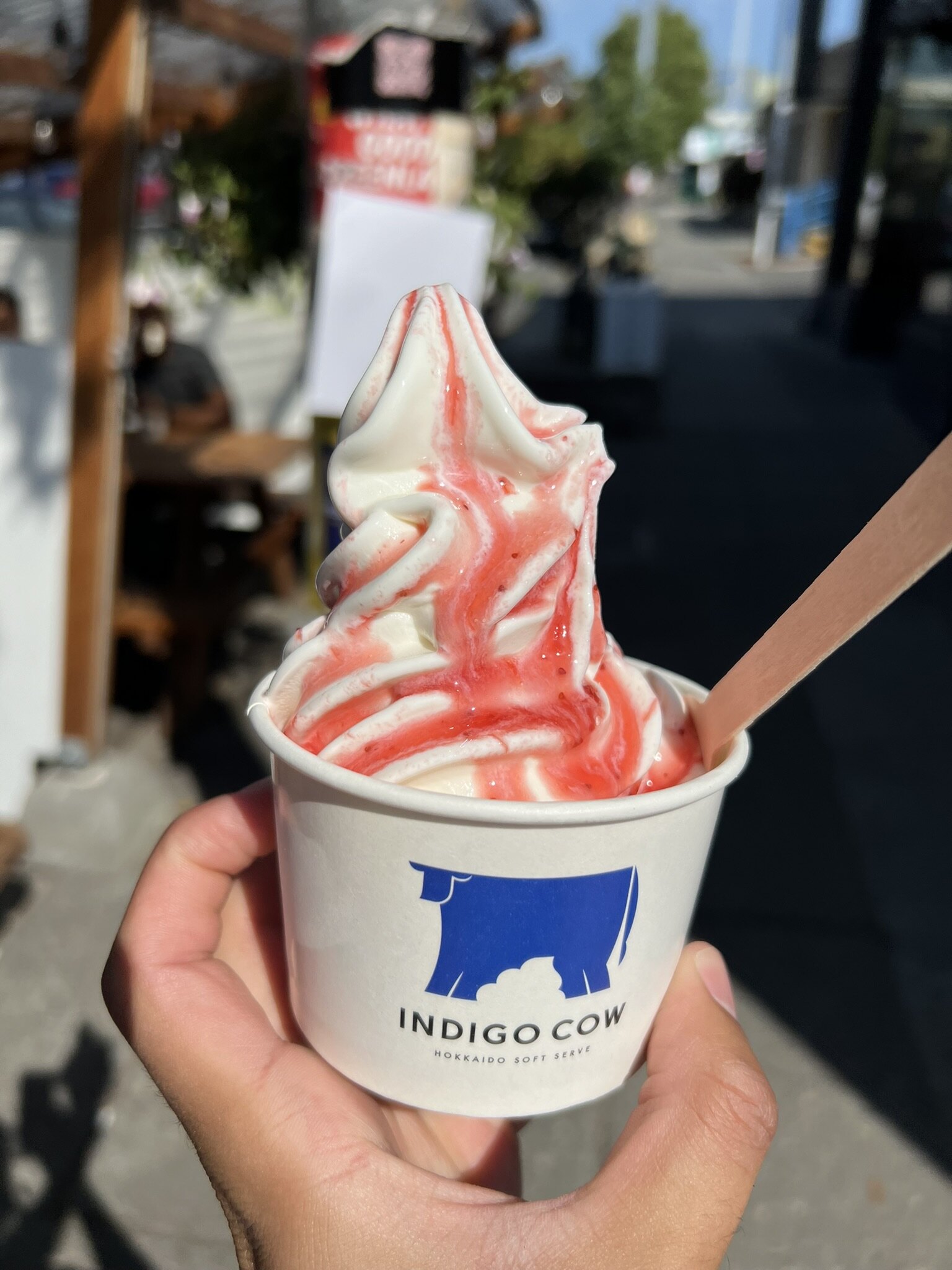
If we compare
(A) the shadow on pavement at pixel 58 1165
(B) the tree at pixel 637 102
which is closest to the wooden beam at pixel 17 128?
(A) the shadow on pavement at pixel 58 1165

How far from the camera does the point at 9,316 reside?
481 cm

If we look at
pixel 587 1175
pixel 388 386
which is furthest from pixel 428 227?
pixel 587 1175

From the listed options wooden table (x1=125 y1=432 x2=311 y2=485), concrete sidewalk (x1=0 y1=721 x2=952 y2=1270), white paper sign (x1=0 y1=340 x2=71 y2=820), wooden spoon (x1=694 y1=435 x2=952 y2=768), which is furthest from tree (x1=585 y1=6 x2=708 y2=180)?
wooden spoon (x1=694 y1=435 x2=952 y2=768)

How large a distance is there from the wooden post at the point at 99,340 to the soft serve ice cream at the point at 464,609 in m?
2.53

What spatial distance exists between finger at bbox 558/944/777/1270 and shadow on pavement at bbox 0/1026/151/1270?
1.95 meters

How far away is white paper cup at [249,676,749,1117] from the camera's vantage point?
117 cm

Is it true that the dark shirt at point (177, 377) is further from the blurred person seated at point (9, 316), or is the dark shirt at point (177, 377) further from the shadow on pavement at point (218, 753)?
the shadow on pavement at point (218, 753)

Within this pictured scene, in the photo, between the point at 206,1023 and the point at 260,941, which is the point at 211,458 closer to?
the point at 260,941

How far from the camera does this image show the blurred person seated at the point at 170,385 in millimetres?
5719

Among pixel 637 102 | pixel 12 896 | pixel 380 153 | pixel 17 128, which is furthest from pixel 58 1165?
pixel 637 102

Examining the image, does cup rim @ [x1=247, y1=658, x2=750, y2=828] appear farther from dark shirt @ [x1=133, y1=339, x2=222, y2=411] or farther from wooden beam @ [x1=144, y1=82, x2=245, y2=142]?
dark shirt @ [x1=133, y1=339, x2=222, y2=411]

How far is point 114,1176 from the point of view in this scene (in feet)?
8.94

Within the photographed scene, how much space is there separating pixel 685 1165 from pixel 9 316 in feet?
16.1

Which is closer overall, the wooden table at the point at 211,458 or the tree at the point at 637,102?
the wooden table at the point at 211,458
